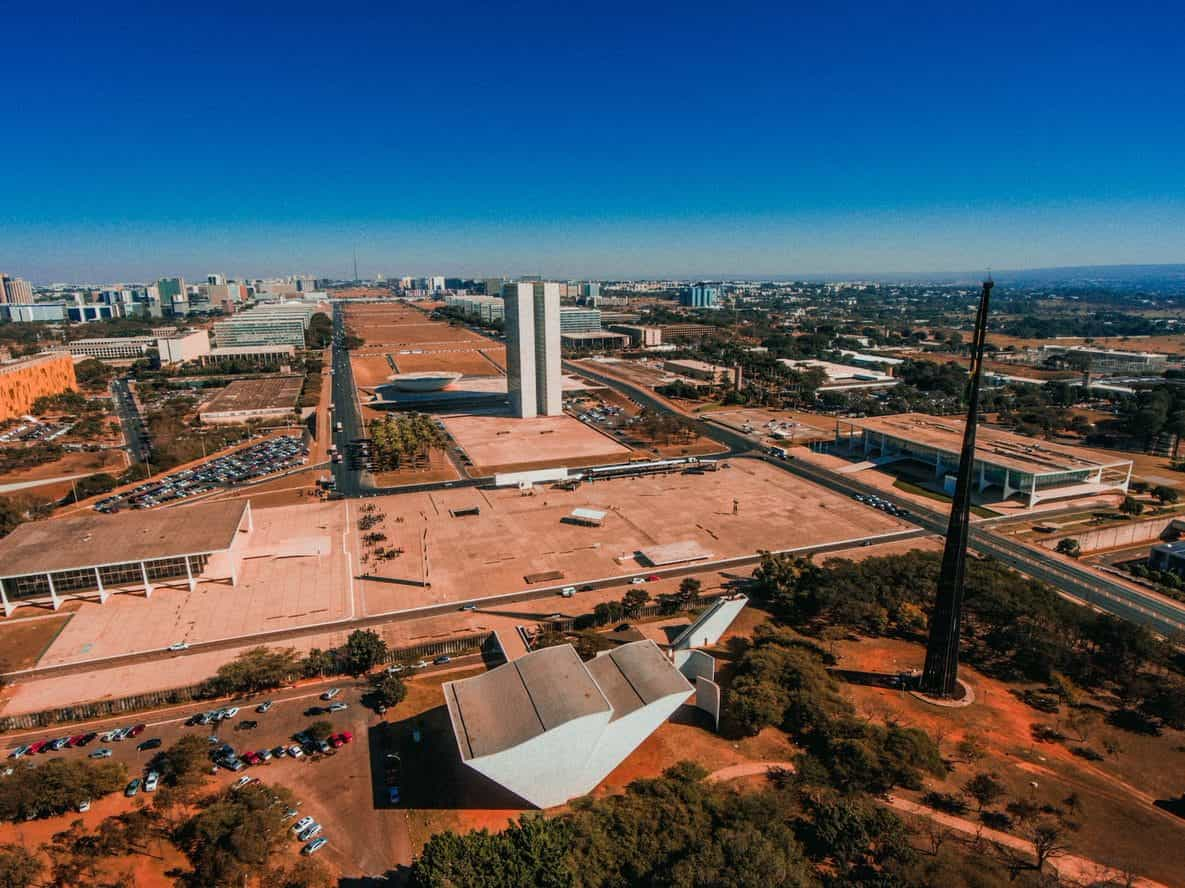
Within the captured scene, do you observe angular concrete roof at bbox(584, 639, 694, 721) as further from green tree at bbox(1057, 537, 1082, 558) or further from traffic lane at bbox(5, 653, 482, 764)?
green tree at bbox(1057, 537, 1082, 558)

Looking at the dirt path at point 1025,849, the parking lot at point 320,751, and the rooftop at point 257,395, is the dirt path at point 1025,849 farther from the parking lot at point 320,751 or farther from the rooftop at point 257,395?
the rooftop at point 257,395

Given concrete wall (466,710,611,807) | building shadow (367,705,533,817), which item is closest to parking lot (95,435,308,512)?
building shadow (367,705,533,817)

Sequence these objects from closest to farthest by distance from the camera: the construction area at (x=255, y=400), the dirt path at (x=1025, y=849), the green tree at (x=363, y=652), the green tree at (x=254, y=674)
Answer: the dirt path at (x=1025, y=849), the green tree at (x=254, y=674), the green tree at (x=363, y=652), the construction area at (x=255, y=400)

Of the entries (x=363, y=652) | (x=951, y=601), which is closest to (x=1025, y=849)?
(x=951, y=601)

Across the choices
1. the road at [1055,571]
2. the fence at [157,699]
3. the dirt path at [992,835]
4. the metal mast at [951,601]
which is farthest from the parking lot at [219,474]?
the metal mast at [951,601]

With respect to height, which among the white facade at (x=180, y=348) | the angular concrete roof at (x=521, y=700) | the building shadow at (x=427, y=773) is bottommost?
the building shadow at (x=427, y=773)

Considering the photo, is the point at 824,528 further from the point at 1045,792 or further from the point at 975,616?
the point at 1045,792

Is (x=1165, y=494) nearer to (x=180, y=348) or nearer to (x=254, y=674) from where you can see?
(x=254, y=674)
